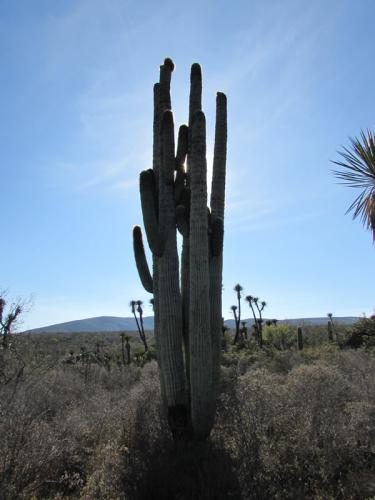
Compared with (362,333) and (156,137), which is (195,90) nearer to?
(156,137)

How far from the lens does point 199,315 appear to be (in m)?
6.46

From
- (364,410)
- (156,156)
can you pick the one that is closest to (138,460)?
(364,410)

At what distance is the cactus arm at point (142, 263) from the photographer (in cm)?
792

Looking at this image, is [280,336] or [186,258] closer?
[186,258]

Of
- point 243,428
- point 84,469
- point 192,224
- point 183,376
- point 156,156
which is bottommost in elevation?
point 84,469

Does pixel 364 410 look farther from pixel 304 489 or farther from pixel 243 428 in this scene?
pixel 304 489

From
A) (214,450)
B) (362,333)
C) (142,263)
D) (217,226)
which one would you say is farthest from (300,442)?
(362,333)

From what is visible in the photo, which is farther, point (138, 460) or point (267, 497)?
point (138, 460)

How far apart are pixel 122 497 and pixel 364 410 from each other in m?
4.23

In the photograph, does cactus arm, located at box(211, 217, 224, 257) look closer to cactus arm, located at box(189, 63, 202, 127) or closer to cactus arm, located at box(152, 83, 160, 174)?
cactus arm, located at box(152, 83, 160, 174)

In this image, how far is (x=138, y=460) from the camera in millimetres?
5746

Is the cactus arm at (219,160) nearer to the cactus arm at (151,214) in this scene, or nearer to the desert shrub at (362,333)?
the cactus arm at (151,214)

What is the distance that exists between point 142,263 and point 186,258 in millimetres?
894

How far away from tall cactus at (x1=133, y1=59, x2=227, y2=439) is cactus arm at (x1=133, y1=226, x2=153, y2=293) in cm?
2
